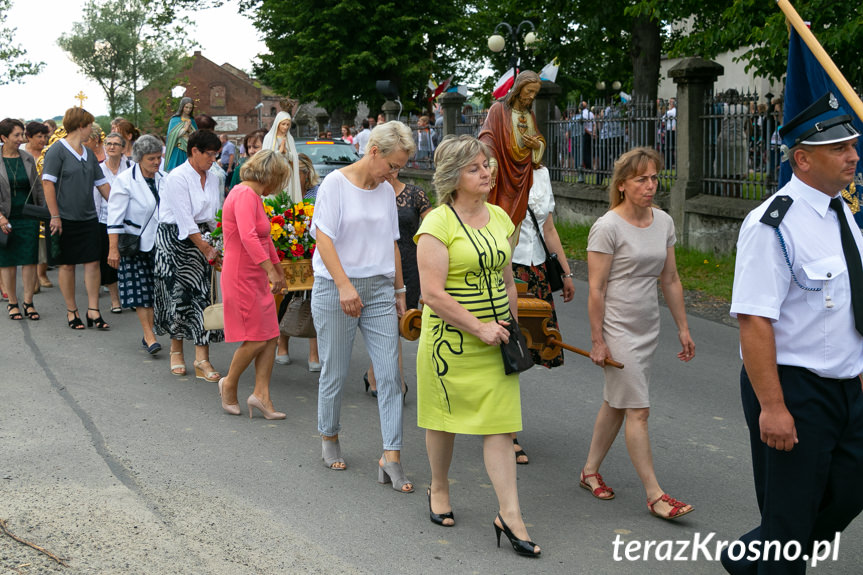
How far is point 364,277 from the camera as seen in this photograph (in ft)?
18.9

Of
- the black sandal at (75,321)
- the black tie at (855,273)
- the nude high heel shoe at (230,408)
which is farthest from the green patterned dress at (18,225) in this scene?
the black tie at (855,273)

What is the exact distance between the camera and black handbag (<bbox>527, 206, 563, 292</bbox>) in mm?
6434

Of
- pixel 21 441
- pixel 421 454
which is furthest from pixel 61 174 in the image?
pixel 421 454

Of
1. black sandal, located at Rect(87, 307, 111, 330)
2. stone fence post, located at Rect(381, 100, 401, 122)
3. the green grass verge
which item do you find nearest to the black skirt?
black sandal, located at Rect(87, 307, 111, 330)

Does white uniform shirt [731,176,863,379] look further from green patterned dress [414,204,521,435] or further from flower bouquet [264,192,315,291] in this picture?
flower bouquet [264,192,315,291]

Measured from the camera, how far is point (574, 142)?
61.9 feet

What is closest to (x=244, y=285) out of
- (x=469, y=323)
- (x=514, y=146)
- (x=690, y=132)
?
(x=514, y=146)

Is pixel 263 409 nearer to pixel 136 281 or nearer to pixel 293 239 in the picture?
pixel 293 239

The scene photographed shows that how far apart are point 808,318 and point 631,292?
1734 mm

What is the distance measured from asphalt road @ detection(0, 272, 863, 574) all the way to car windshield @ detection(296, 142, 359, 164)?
15.7 metres

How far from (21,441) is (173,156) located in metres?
4.48

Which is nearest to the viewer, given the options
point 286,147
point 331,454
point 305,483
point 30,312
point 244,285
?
point 305,483

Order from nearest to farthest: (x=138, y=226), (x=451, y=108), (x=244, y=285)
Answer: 1. (x=244, y=285)
2. (x=138, y=226)
3. (x=451, y=108)

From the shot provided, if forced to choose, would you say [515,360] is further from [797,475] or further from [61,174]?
[61,174]
